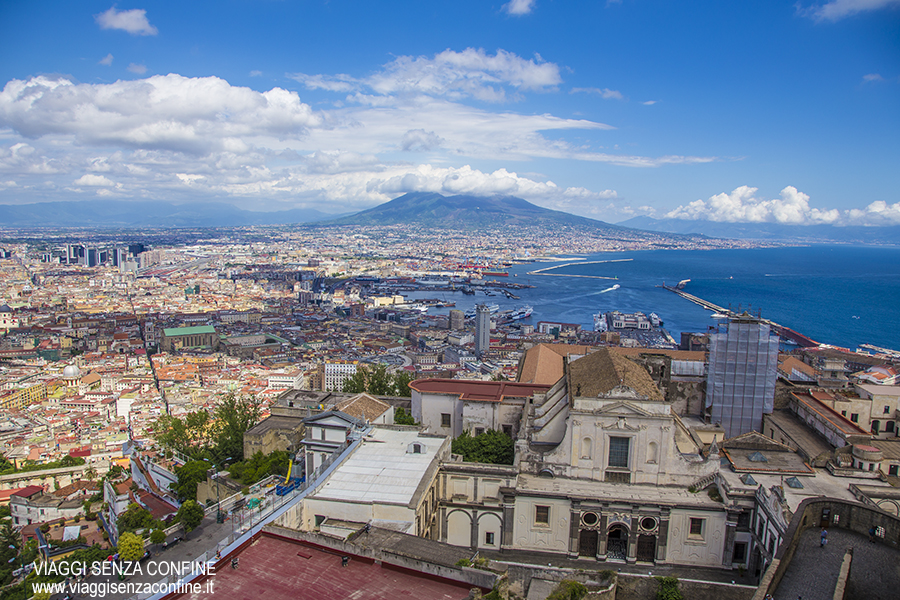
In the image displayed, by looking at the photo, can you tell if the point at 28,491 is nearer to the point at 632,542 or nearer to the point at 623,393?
the point at 632,542

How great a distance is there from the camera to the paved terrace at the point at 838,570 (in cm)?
767

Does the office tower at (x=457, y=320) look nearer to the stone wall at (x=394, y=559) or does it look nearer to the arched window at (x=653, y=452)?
the arched window at (x=653, y=452)

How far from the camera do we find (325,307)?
111 metres

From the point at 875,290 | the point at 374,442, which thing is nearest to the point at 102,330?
the point at 374,442

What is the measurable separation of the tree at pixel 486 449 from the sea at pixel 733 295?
50347 mm

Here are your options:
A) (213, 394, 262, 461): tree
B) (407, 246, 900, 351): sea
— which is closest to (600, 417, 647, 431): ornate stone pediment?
(213, 394, 262, 461): tree

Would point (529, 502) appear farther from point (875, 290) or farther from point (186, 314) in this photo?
point (875, 290)

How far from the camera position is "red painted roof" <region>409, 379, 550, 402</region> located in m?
19.0

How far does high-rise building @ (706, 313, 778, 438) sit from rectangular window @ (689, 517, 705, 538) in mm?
7137

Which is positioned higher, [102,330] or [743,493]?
[743,493]

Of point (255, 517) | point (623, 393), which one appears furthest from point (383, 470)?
point (623, 393)

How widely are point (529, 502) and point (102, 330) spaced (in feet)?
274

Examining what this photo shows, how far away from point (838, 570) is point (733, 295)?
367ft

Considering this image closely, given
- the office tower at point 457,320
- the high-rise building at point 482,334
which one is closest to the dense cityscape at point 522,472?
the high-rise building at point 482,334
